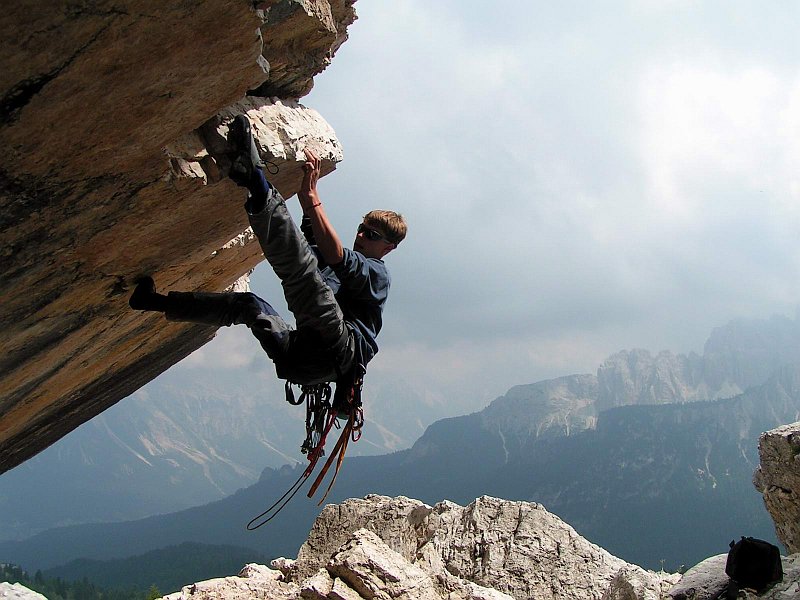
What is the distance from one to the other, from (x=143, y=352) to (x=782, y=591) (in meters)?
10.3

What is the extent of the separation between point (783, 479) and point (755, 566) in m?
2.86

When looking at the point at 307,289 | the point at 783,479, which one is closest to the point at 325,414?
the point at 307,289

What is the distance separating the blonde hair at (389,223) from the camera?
20.6 feet

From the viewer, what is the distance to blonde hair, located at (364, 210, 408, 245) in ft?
20.6

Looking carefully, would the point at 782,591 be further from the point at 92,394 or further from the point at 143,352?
the point at 92,394

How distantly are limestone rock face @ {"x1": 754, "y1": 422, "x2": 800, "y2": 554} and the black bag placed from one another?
221cm

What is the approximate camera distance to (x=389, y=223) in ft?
20.6

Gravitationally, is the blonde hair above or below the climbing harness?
above

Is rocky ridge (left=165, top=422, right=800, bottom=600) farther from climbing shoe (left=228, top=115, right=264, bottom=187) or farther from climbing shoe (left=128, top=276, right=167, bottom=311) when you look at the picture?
climbing shoe (left=228, top=115, right=264, bottom=187)

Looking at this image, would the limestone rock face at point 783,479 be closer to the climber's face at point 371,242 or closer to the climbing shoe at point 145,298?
the climber's face at point 371,242

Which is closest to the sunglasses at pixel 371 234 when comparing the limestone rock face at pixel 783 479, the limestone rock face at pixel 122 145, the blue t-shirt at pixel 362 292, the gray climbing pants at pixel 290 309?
the blue t-shirt at pixel 362 292

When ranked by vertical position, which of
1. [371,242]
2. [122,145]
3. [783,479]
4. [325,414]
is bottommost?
[325,414]

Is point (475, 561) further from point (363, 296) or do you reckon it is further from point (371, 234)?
point (371, 234)

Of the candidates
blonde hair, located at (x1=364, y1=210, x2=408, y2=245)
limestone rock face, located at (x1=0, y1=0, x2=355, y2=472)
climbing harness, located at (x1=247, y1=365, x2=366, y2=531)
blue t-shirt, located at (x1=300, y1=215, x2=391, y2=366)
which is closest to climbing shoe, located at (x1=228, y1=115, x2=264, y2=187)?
limestone rock face, located at (x1=0, y1=0, x2=355, y2=472)
